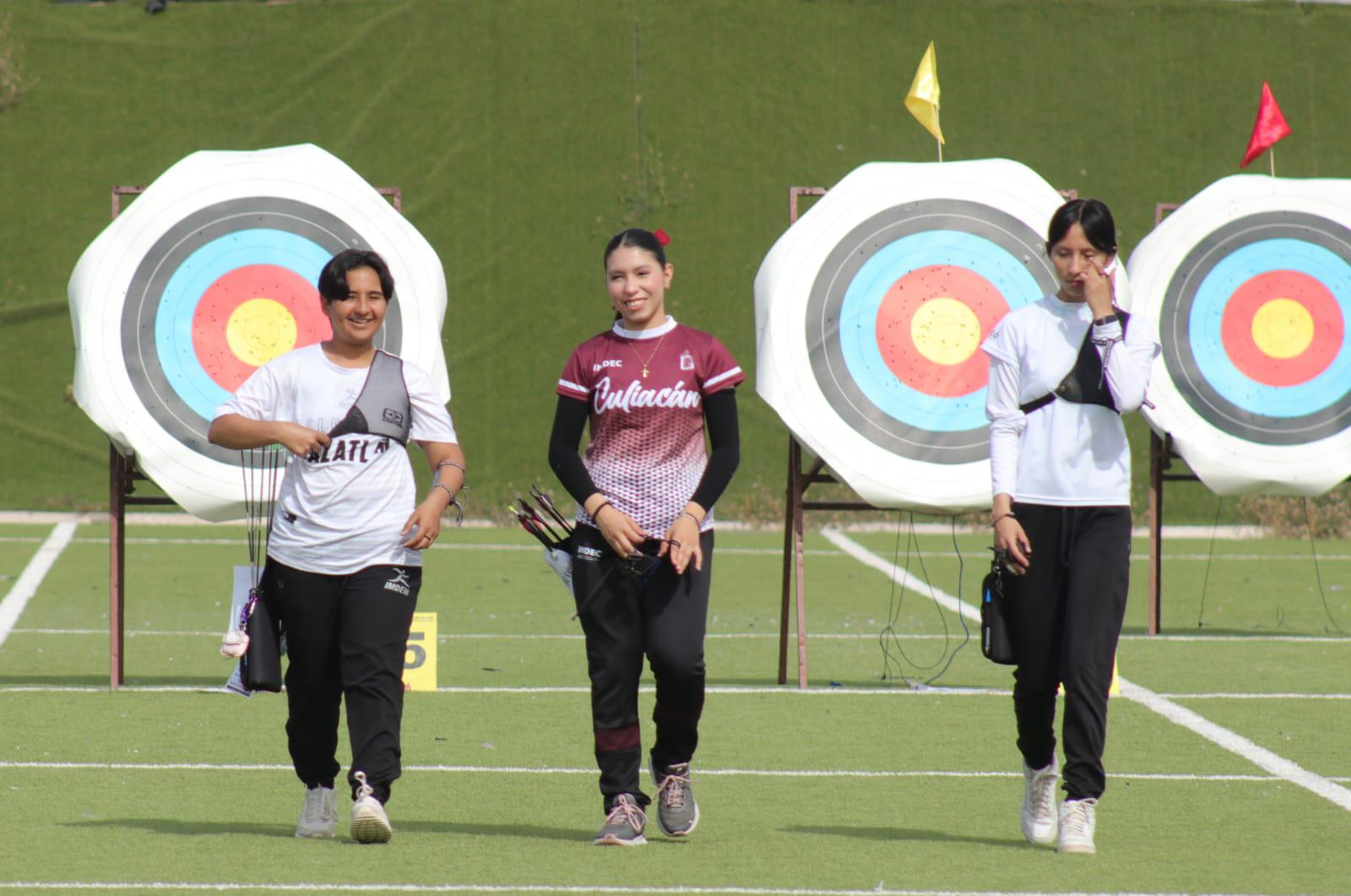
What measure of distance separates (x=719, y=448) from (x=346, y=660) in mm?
948

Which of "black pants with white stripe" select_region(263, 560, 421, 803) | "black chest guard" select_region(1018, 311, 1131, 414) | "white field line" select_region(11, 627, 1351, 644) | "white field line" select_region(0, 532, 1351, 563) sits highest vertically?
"black chest guard" select_region(1018, 311, 1131, 414)

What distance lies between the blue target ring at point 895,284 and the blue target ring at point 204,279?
5.98 feet

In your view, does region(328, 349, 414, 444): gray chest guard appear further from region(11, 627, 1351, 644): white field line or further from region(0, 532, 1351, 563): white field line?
region(0, 532, 1351, 563): white field line

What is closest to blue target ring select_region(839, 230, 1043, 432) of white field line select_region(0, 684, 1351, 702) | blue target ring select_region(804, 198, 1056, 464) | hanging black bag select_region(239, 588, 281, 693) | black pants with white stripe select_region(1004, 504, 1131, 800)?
blue target ring select_region(804, 198, 1056, 464)

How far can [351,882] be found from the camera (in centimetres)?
395

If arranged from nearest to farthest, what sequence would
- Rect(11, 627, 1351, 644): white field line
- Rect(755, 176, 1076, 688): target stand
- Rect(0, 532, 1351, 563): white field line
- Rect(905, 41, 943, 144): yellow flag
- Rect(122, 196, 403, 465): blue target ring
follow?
Rect(122, 196, 403, 465): blue target ring < Rect(755, 176, 1076, 688): target stand < Rect(905, 41, 943, 144): yellow flag < Rect(11, 627, 1351, 644): white field line < Rect(0, 532, 1351, 563): white field line

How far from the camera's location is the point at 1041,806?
14.6 feet

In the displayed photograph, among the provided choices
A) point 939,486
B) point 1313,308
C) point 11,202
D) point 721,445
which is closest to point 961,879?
point 721,445

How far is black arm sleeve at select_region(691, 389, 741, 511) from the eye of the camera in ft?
14.4

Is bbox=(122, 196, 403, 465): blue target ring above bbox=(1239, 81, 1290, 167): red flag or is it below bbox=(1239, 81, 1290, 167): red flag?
below

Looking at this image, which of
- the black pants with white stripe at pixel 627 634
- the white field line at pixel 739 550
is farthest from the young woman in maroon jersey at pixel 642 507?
the white field line at pixel 739 550

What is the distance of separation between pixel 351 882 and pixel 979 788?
1.88 metres

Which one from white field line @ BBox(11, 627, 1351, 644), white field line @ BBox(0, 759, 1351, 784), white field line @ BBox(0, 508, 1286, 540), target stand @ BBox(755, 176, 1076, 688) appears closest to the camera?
white field line @ BBox(0, 759, 1351, 784)

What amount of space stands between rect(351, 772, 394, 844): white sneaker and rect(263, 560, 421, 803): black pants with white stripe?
0.07ft
